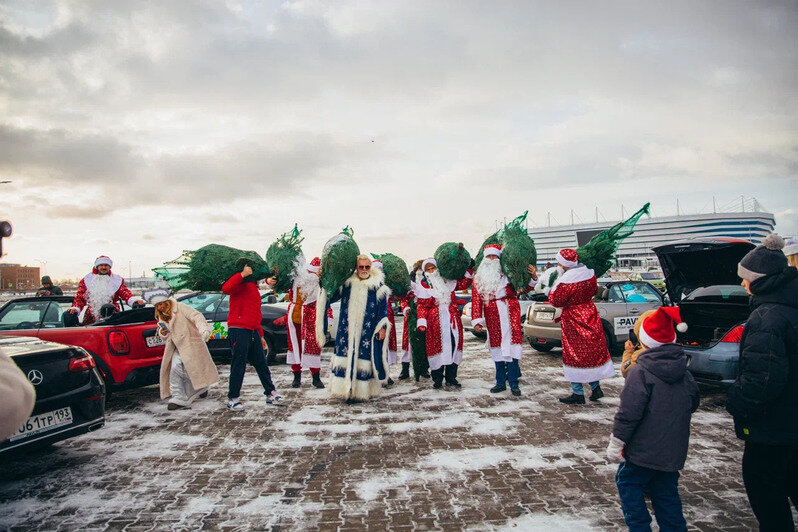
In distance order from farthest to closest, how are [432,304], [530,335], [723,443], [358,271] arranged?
1. [530,335]
2. [432,304]
3. [358,271]
4. [723,443]

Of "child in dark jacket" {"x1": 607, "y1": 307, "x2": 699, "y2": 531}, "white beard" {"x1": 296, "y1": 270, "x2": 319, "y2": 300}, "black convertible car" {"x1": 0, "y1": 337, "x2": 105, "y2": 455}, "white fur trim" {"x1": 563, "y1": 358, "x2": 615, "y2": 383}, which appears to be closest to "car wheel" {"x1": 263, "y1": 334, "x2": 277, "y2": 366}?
"white beard" {"x1": 296, "y1": 270, "x2": 319, "y2": 300}

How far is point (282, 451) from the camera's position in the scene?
14.8ft

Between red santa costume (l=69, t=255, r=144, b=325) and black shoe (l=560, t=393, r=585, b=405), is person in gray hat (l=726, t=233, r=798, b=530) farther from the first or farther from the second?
red santa costume (l=69, t=255, r=144, b=325)

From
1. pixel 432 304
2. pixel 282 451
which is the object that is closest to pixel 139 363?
pixel 282 451

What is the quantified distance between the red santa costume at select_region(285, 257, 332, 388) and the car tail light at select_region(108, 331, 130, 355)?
2.24 metres

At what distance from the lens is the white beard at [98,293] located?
740cm

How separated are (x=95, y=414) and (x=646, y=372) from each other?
14.8 ft

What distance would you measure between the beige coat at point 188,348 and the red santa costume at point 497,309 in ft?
12.4

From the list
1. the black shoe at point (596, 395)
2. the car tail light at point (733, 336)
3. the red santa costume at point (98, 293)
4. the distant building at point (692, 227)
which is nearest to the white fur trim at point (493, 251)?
the black shoe at point (596, 395)

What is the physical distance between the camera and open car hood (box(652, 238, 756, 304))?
6.29 m

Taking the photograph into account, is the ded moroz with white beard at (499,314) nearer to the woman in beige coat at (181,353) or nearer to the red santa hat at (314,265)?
the red santa hat at (314,265)

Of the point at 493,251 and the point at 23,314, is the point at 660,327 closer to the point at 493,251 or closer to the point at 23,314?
the point at 493,251

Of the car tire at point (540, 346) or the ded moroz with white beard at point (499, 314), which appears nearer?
the ded moroz with white beard at point (499, 314)

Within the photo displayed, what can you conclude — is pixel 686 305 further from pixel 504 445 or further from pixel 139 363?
pixel 139 363
